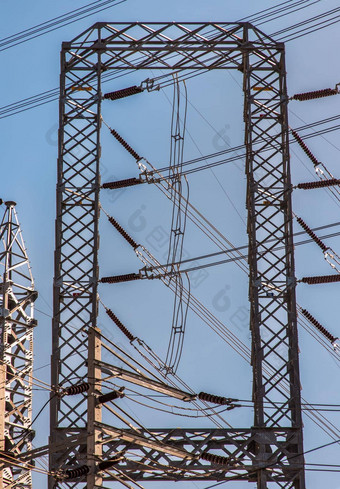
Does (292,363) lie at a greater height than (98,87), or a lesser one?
lesser

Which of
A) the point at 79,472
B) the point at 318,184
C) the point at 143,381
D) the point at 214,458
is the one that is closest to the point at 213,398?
the point at 214,458

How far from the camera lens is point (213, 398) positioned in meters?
17.7

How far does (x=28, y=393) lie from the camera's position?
20.1 meters

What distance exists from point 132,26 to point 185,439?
8084mm

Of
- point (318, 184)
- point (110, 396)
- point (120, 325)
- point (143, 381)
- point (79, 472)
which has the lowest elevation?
point (79, 472)

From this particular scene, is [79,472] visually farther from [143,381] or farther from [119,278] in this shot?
[119,278]

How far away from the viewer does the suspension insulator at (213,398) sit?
57.1ft

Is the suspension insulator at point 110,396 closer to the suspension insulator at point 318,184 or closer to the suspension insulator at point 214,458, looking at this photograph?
the suspension insulator at point 214,458

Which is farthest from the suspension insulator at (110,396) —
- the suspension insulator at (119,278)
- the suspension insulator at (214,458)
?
the suspension insulator at (119,278)

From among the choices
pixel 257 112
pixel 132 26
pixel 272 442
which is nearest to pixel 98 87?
pixel 132 26

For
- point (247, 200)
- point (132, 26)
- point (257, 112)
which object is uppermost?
point (132, 26)

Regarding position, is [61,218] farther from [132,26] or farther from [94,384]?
[94,384]

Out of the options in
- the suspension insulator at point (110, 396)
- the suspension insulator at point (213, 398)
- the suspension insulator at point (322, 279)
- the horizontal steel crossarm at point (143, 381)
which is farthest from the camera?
the suspension insulator at point (322, 279)

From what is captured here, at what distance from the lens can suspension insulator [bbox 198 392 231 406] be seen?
17406mm
